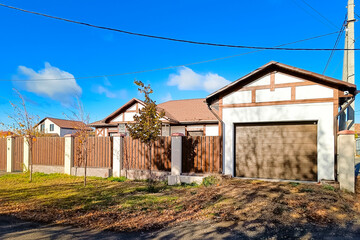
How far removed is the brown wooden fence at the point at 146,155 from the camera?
10.3 metres

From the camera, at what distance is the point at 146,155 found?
1058 centimetres

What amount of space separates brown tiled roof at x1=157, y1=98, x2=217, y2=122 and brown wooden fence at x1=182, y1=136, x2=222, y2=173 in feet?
23.9

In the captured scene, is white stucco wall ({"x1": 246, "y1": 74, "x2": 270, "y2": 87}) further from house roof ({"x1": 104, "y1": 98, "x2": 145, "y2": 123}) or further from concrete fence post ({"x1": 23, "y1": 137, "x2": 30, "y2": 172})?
concrete fence post ({"x1": 23, "y1": 137, "x2": 30, "y2": 172})

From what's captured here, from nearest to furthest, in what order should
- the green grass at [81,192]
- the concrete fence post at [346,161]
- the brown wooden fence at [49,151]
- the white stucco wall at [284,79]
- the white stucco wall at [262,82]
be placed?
the green grass at [81,192] < the concrete fence post at [346,161] < the white stucco wall at [284,79] < the white stucco wall at [262,82] < the brown wooden fence at [49,151]

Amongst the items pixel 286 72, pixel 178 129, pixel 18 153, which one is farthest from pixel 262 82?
pixel 18 153

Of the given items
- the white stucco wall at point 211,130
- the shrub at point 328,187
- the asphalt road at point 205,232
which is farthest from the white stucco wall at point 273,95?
the white stucco wall at point 211,130

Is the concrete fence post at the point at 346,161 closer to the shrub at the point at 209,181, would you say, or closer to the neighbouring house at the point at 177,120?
the shrub at the point at 209,181

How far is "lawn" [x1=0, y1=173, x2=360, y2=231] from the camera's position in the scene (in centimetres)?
528

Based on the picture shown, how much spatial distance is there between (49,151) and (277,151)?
1145cm

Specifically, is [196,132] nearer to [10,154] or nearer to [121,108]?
[121,108]

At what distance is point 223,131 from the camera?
31.3ft

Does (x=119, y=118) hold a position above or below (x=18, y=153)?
above

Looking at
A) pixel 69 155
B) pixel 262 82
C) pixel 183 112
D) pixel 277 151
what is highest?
pixel 262 82

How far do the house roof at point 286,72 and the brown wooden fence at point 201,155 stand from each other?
1.84 meters
